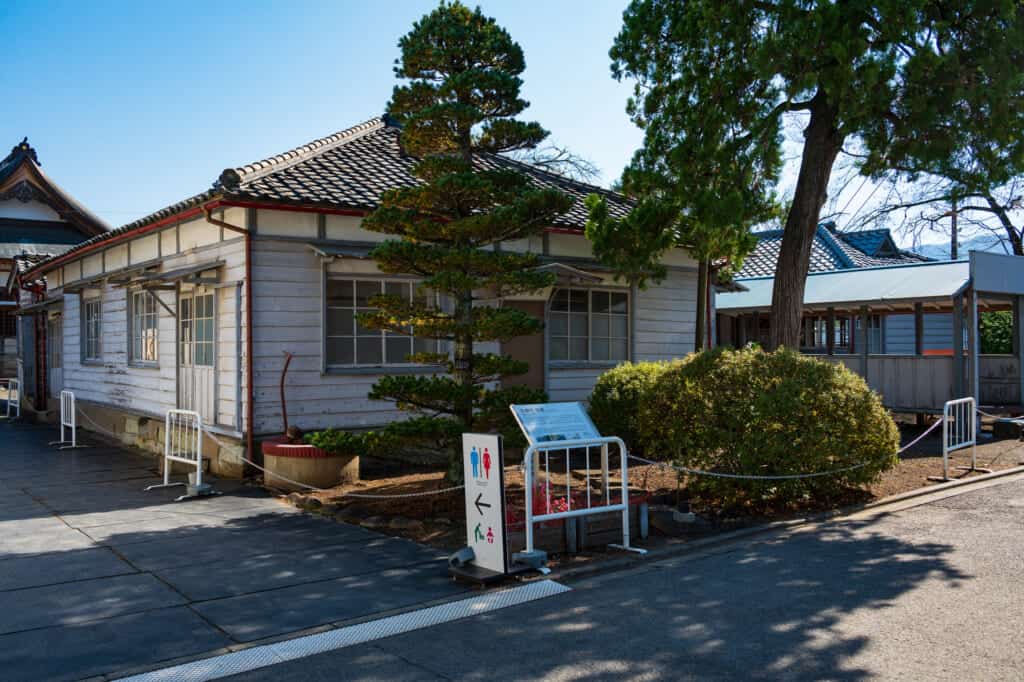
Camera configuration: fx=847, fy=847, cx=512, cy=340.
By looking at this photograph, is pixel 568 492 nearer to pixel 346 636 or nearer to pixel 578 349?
pixel 346 636

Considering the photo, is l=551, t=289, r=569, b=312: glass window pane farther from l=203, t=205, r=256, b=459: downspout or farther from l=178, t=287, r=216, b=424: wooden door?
l=178, t=287, r=216, b=424: wooden door

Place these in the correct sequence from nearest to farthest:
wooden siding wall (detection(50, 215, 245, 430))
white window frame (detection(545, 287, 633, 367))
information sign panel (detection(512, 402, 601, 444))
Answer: information sign panel (detection(512, 402, 601, 444)) → wooden siding wall (detection(50, 215, 245, 430)) → white window frame (detection(545, 287, 633, 367))

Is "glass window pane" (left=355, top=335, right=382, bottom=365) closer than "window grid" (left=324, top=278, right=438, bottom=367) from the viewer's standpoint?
No

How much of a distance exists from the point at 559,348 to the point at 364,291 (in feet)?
12.3

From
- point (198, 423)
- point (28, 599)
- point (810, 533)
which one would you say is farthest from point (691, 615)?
point (198, 423)

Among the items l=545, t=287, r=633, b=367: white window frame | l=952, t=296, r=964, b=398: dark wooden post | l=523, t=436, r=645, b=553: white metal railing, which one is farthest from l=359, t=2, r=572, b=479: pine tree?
l=952, t=296, r=964, b=398: dark wooden post

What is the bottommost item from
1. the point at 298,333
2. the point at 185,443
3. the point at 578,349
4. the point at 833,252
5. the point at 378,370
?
the point at 185,443

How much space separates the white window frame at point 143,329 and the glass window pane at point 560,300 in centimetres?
660

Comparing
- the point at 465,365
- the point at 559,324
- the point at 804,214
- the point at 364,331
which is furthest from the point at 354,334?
the point at 804,214

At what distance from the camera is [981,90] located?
10.0 meters

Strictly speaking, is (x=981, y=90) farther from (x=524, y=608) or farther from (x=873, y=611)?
(x=524, y=608)

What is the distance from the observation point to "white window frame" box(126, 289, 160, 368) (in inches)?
562

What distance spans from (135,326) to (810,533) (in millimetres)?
12260

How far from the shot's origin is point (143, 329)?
14969 millimetres
